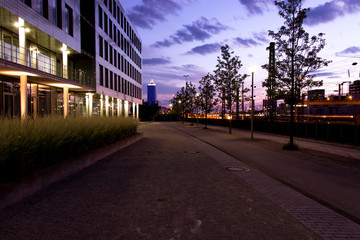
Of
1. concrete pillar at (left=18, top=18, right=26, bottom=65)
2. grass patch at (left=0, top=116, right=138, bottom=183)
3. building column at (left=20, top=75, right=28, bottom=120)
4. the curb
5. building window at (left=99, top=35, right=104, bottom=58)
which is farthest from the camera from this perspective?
building window at (left=99, top=35, right=104, bottom=58)

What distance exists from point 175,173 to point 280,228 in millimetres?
3936

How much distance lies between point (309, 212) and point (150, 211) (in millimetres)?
2760

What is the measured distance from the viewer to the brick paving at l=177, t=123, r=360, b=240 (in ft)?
11.8

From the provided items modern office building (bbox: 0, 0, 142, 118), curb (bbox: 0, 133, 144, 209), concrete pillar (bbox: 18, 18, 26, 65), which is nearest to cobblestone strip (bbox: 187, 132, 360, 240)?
curb (bbox: 0, 133, 144, 209)

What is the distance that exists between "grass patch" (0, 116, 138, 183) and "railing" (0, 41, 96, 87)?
10.7 metres

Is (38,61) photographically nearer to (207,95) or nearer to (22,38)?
(22,38)

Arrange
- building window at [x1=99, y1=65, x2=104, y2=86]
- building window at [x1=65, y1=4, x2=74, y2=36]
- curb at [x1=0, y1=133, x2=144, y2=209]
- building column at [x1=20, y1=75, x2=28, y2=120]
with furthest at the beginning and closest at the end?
building window at [x1=99, y1=65, x2=104, y2=86] < building window at [x1=65, y1=4, x2=74, y2=36] < building column at [x1=20, y1=75, x2=28, y2=120] < curb at [x1=0, y1=133, x2=144, y2=209]

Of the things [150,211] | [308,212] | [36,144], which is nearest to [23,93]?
[36,144]

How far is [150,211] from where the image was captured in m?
4.27

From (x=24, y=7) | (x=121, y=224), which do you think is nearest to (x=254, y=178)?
(x=121, y=224)

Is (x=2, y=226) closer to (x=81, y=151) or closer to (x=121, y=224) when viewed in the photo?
(x=121, y=224)

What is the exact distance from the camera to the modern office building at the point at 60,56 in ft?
57.1

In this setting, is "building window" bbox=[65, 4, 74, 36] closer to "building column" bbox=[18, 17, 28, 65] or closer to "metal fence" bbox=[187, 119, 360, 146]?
"building column" bbox=[18, 17, 28, 65]

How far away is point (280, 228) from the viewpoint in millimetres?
3668
